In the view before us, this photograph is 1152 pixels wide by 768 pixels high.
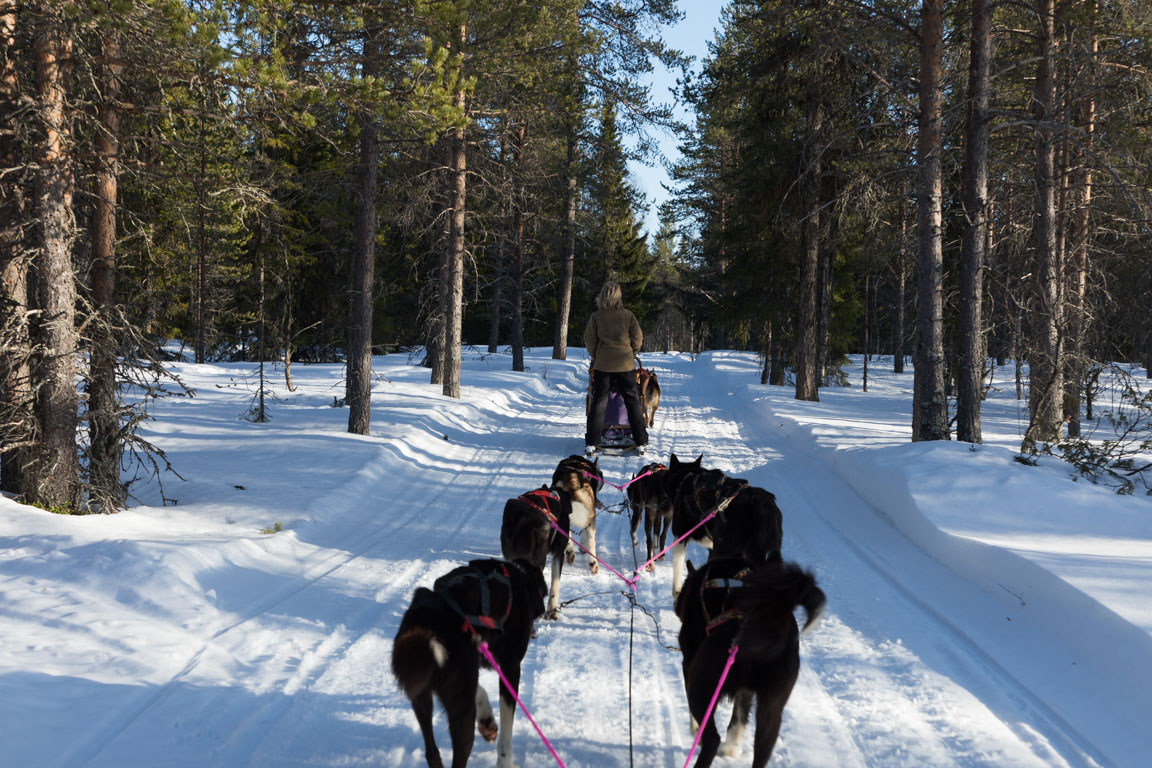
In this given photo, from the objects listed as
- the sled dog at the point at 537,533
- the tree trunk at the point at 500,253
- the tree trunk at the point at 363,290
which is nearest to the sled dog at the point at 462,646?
the sled dog at the point at 537,533

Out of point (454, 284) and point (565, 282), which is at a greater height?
point (565, 282)

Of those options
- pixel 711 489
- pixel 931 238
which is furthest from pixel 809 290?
pixel 711 489

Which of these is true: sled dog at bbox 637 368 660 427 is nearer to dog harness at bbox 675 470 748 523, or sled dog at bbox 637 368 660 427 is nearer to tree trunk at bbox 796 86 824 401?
tree trunk at bbox 796 86 824 401

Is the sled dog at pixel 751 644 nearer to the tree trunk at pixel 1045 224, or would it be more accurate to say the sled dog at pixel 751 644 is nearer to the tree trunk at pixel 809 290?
the tree trunk at pixel 1045 224

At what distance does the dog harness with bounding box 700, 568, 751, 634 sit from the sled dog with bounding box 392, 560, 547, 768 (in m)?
0.89

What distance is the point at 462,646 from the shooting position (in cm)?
296

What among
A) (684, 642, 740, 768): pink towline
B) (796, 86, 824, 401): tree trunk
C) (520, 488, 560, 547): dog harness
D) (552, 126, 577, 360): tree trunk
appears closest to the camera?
(684, 642, 740, 768): pink towline

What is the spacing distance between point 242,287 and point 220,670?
27591mm

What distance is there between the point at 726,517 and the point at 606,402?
5.87 m

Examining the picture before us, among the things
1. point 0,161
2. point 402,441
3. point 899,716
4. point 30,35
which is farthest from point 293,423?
point 899,716

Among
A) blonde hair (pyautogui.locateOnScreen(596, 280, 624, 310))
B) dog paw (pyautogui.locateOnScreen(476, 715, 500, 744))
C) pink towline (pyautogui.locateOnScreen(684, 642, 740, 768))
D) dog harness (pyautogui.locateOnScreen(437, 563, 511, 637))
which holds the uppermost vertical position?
blonde hair (pyautogui.locateOnScreen(596, 280, 624, 310))

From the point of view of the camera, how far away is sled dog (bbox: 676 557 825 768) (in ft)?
9.04

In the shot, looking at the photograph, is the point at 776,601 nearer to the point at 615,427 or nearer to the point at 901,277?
the point at 615,427

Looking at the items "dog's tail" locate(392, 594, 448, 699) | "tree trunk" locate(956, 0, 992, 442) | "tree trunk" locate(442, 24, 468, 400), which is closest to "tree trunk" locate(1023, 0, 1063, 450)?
"tree trunk" locate(956, 0, 992, 442)
